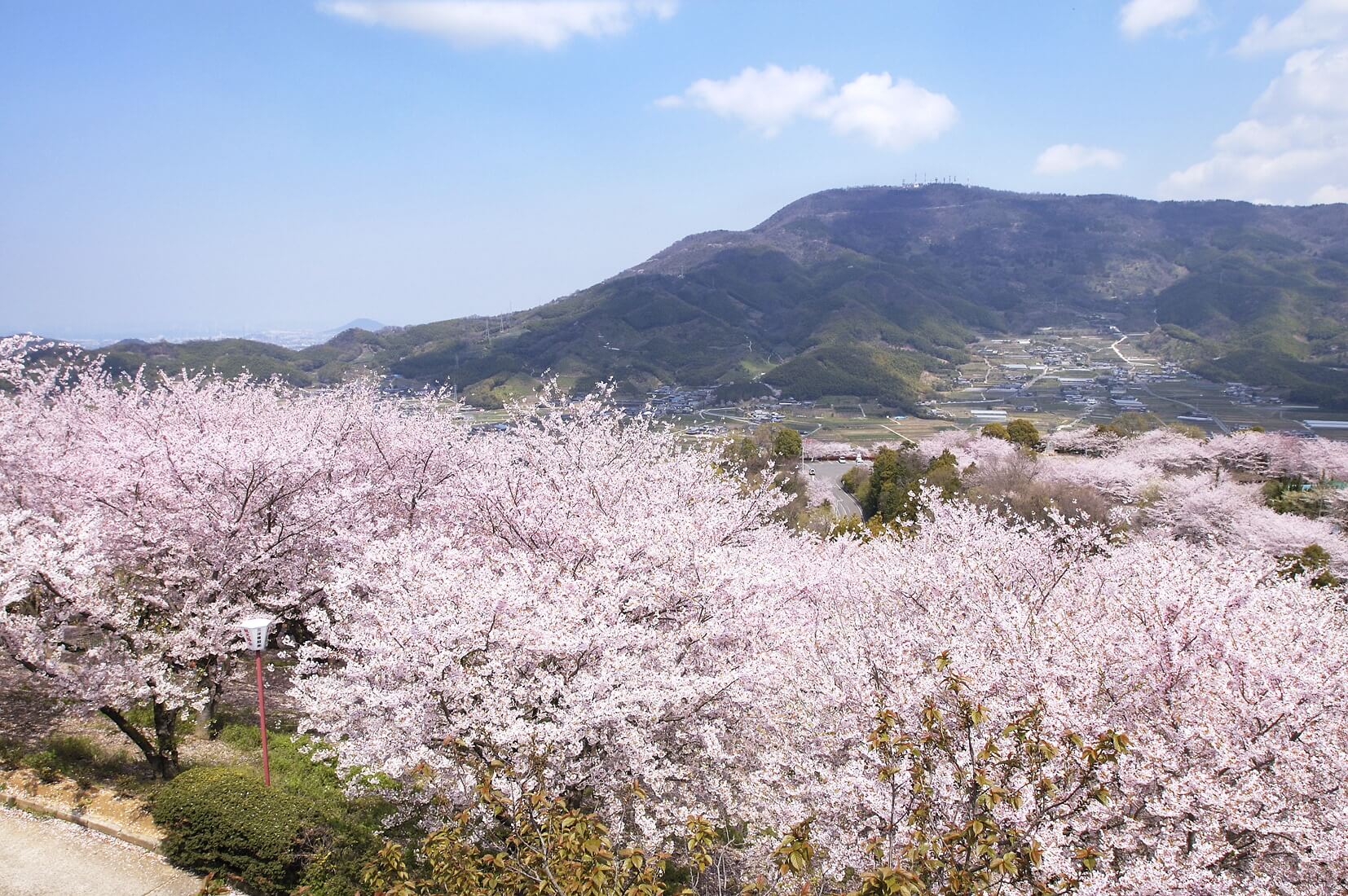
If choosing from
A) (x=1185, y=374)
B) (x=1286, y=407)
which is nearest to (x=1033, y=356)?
(x=1185, y=374)

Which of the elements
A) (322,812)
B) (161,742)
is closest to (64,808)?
(161,742)

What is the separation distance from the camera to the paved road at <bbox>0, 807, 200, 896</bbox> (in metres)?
7.21

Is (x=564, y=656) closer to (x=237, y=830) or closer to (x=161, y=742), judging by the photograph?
(x=237, y=830)

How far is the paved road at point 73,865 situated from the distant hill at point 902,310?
65.9 meters

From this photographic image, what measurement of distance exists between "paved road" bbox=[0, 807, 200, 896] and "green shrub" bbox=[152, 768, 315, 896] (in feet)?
0.74

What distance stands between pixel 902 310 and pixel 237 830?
5189 inches

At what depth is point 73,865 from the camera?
7492 millimetres

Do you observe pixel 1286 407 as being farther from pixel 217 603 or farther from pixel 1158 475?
pixel 217 603

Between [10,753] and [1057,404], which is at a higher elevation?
[10,753]

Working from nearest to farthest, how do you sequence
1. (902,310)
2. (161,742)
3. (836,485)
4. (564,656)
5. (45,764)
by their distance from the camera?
(564,656)
(45,764)
(161,742)
(836,485)
(902,310)

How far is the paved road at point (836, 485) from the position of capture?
41375 mm

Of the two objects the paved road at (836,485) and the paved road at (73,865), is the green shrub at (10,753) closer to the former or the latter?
the paved road at (73,865)

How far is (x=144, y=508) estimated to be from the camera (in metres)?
10.2

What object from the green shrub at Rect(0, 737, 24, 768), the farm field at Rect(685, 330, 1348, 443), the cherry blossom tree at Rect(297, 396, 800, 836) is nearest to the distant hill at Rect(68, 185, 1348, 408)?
the farm field at Rect(685, 330, 1348, 443)
